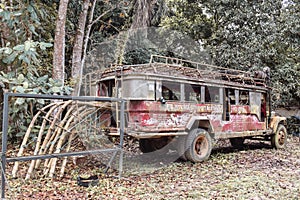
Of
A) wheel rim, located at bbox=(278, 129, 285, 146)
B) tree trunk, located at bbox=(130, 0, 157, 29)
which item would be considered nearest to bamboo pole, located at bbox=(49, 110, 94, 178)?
tree trunk, located at bbox=(130, 0, 157, 29)

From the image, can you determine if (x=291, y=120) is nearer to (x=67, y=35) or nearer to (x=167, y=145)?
(x=167, y=145)

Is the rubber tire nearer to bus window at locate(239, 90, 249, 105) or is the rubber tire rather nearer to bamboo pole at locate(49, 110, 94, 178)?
bamboo pole at locate(49, 110, 94, 178)

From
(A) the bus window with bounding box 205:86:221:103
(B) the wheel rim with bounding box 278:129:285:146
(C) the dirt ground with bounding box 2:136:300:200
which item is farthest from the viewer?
(B) the wheel rim with bounding box 278:129:285:146

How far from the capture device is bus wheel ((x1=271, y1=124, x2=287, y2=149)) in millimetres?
8875

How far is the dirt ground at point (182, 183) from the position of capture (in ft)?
14.4

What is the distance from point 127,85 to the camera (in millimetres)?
5695

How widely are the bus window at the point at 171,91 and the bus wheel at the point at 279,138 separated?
422 cm

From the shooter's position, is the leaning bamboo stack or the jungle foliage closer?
the leaning bamboo stack

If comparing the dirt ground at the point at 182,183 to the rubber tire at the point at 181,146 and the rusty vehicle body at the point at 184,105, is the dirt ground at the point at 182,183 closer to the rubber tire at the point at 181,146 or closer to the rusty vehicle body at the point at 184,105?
the rubber tire at the point at 181,146

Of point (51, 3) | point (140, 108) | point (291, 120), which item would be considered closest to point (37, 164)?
point (140, 108)

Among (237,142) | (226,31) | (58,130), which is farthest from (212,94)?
(226,31)

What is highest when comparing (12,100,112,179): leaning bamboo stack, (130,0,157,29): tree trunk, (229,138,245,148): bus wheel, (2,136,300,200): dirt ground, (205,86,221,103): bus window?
(130,0,157,29): tree trunk

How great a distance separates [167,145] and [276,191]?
304 centimetres

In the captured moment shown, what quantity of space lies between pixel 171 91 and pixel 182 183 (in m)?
2.00
